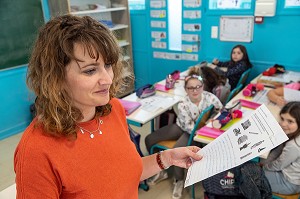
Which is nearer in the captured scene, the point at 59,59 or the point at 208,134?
the point at 59,59

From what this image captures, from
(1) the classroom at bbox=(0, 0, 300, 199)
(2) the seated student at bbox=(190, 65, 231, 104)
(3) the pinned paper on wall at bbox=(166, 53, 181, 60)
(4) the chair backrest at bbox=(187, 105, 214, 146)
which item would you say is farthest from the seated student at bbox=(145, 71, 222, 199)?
(3) the pinned paper on wall at bbox=(166, 53, 181, 60)

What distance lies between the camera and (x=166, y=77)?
351cm

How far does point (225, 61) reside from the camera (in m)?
3.98

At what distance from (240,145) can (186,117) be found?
5.45 ft

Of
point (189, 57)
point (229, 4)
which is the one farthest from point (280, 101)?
point (189, 57)

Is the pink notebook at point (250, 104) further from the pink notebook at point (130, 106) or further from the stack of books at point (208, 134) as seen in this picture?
the pink notebook at point (130, 106)

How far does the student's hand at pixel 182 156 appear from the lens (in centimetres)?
111

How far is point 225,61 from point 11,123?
10.3 feet

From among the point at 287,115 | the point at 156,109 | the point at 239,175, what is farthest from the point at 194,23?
the point at 239,175

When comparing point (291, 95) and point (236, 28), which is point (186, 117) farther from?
point (236, 28)

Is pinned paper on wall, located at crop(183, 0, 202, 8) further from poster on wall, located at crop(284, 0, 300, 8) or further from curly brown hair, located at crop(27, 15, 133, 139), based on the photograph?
curly brown hair, located at crop(27, 15, 133, 139)

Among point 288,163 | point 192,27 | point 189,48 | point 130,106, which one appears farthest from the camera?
point 189,48

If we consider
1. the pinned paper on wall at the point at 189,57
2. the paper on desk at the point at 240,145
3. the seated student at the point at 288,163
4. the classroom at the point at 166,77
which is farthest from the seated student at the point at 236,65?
the paper on desk at the point at 240,145

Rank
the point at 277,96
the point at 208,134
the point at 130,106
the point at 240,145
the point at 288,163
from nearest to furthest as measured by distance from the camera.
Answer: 1. the point at 240,145
2. the point at 288,163
3. the point at 208,134
4. the point at 277,96
5. the point at 130,106
